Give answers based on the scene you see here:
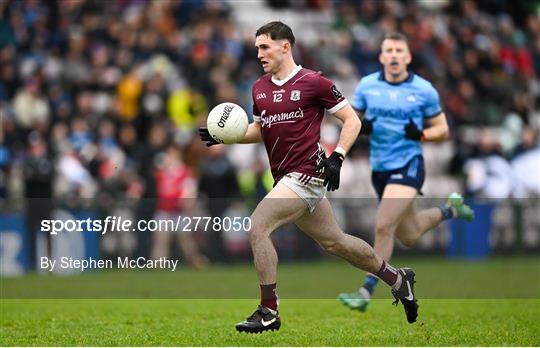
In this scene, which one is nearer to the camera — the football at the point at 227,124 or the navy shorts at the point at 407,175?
the football at the point at 227,124

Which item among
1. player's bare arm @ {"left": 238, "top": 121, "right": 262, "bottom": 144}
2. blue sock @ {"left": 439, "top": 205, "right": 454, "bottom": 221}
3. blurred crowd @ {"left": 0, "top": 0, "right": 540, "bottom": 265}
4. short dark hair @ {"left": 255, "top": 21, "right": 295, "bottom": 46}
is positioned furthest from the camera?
blurred crowd @ {"left": 0, "top": 0, "right": 540, "bottom": 265}

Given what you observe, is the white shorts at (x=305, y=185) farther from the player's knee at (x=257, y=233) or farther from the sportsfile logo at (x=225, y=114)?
the sportsfile logo at (x=225, y=114)

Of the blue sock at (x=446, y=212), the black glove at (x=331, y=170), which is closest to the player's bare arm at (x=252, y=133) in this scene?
the black glove at (x=331, y=170)

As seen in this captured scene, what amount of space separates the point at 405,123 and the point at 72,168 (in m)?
9.43

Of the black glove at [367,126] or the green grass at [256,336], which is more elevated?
the black glove at [367,126]

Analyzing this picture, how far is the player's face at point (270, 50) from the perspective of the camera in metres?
10.8

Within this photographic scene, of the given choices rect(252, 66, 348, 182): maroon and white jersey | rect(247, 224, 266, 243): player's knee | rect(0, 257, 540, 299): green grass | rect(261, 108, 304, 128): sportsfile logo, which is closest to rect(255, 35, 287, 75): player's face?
rect(252, 66, 348, 182): maroon and white jersey

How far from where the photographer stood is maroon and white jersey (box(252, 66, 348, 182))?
1083 cm

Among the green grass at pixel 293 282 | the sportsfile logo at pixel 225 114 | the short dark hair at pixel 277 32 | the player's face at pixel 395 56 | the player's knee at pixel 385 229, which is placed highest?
the short dark hair at pixel 277 32

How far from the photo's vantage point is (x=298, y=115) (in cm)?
1084

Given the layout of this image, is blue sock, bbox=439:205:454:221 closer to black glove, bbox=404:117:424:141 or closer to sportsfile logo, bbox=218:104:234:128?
black glove, bbox=404:117:424:141

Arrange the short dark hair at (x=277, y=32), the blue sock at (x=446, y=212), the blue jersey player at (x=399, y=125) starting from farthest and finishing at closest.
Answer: the blue sock at (x=446, y=212) → the blue jersey player at (x=399, y=125) → the short dark hair at (x=277, y=32)

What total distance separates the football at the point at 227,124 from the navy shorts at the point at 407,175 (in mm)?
2832

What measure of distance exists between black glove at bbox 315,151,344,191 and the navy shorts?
296cm
